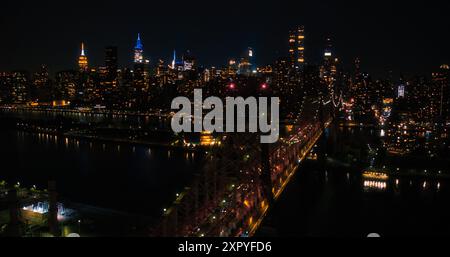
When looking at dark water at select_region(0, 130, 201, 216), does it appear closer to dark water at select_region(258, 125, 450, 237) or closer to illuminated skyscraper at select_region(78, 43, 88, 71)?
dark water at select_region(258, 125, 450, 237)

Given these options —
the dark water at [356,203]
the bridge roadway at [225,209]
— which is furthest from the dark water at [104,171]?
the bridge roadway at [225,209]

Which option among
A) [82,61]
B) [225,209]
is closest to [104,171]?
[225,209]

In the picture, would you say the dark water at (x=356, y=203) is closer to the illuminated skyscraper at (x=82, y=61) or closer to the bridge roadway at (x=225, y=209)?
the bridge roadway at (x=225, y=209)

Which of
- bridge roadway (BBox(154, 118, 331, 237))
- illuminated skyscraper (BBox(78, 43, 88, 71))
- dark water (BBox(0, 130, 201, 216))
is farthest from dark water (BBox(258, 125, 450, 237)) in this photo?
illuminated skyscraper (BBox(78, 43, 88, 71))

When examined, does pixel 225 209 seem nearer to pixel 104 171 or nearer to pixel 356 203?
pixel 356 203

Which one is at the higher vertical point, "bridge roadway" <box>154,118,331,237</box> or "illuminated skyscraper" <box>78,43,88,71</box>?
Result: "illuminated skyscraper" <box>78,43,88,71</box>

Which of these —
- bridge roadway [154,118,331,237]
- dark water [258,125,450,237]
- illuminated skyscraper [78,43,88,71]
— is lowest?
dark water [258,125,450,237]

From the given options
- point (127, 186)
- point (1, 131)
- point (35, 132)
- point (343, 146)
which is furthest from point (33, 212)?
point (1, 131)
